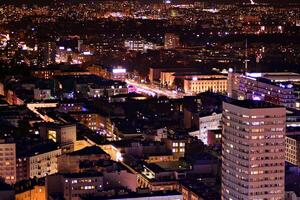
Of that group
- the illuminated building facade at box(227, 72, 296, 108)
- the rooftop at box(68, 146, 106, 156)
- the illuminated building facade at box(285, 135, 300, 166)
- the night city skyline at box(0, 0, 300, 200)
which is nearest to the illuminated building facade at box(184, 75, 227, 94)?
the night city skyline at box(0, 0, 300, 200)

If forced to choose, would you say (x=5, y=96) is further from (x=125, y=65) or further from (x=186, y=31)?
(x=186, y=31)

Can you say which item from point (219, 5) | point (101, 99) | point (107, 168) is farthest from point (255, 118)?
point (219, 5)

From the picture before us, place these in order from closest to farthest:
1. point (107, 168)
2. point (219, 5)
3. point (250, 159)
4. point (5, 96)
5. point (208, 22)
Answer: point (250, 159) < point (107, 168) < point (5, 96) < point (208, 22) < point (219, 5)

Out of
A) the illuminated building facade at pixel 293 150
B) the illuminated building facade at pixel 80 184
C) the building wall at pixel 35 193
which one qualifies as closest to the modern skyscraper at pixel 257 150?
the illuminated building facade at pixel 80 184

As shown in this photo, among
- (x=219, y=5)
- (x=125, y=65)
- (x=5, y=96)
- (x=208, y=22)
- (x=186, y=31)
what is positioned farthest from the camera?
(x=219, y=5)

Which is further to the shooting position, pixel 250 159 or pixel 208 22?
pixel 208 22

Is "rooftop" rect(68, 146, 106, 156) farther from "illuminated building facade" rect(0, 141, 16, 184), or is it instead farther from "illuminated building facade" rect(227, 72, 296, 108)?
"illuminated building facade" rect(227, 72, 296, 108)

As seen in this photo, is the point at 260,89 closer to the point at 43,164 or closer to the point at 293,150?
the point at 293,150
